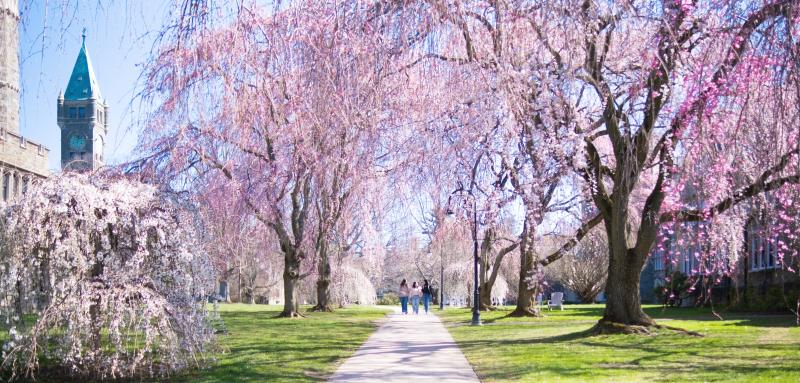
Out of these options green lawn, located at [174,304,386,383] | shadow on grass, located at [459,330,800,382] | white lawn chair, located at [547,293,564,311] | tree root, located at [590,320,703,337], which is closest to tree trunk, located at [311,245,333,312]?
white lawn chair, located at [547,293,564,311]

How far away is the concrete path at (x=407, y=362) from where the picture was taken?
10758mm

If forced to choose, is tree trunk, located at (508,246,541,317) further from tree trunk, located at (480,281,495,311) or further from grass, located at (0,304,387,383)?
grass, located at (0,304,387,383)

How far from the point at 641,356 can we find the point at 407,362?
142 inches

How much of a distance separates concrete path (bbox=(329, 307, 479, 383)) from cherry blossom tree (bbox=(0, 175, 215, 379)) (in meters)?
2.25

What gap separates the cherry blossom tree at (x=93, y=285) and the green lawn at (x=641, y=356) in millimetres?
4071

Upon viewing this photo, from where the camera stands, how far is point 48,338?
33.2 ft

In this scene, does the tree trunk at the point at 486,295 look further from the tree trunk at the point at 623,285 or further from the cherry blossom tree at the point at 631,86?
the tree trunk at the point at 623,285

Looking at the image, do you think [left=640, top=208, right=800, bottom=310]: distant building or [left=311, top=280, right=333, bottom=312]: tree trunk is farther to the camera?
[left=311, top=280, right=333, bottom=312]: tree trunk

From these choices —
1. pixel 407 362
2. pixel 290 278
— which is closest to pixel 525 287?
pixel 290 278

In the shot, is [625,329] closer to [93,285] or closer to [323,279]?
[93,285]

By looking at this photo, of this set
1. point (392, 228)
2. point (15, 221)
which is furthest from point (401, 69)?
point (392, 228)

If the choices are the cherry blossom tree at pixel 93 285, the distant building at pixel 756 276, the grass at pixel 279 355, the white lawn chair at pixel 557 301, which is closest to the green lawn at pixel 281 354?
the grass at pixel 279 355

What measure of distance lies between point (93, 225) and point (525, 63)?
5.68 metres

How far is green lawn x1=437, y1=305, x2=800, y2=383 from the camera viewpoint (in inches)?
416
